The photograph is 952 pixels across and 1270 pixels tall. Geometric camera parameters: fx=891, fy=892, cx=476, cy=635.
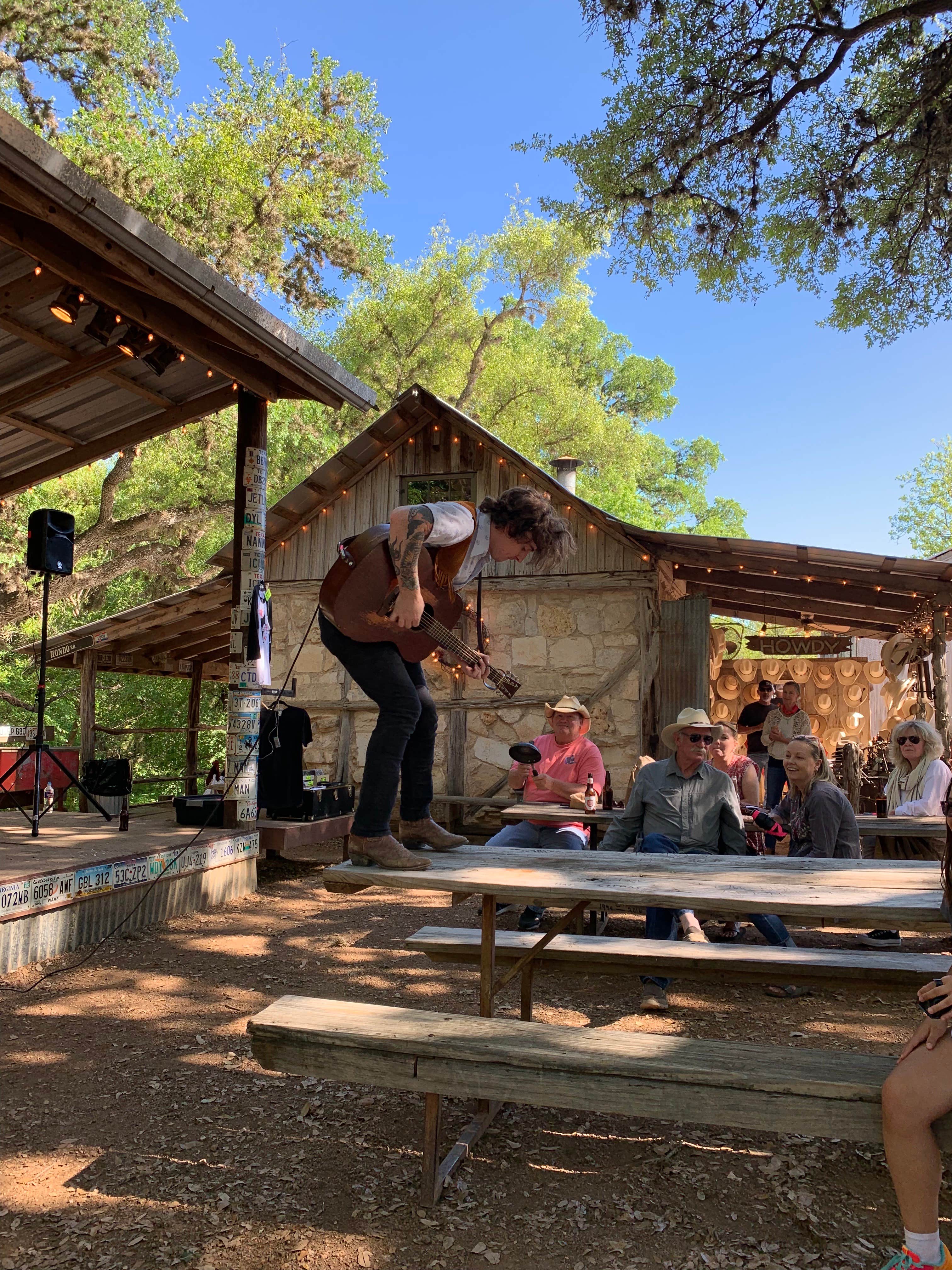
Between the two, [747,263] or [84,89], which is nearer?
[747,263]

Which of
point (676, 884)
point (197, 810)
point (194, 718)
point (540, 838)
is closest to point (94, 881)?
point (197, 810)

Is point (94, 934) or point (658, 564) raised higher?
point (658, 564)

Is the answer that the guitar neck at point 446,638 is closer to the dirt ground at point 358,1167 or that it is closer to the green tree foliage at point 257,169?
the dirt ground at point 358,1167

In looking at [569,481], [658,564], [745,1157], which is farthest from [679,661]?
[745,1157]

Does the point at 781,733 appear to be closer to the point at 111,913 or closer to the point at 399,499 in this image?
the point at 399,499

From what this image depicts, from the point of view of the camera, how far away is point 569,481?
44.1ft

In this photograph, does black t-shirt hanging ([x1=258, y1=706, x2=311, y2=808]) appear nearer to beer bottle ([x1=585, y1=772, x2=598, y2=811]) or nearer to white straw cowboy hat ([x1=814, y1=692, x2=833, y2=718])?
beer bottle ([x1=585, y1=772, x2=598, y2=811])

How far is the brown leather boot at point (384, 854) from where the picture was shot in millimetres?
3010

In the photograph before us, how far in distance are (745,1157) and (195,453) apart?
18.7 metres

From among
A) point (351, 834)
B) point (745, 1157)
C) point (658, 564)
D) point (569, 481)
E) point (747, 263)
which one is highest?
point (747, 263)

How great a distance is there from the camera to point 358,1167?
2.88m

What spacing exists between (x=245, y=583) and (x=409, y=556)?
479 centimetres

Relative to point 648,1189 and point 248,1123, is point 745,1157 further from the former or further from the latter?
point 248,1123

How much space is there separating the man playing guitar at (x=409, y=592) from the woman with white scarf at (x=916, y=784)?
4.33 metres
